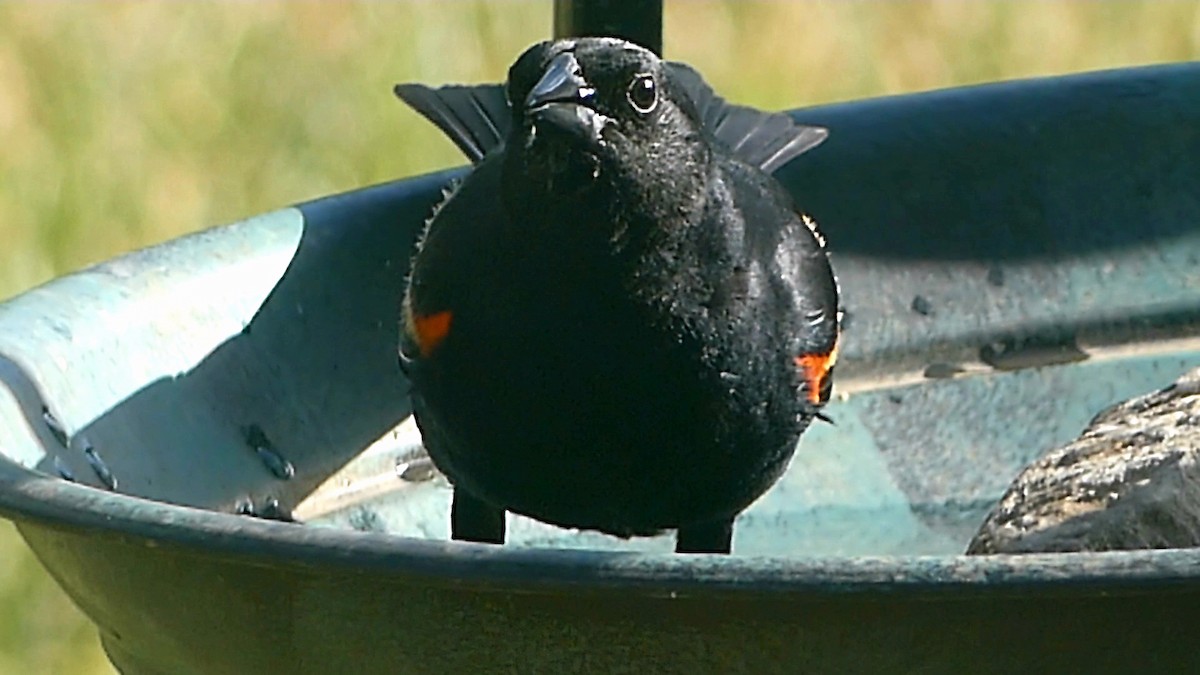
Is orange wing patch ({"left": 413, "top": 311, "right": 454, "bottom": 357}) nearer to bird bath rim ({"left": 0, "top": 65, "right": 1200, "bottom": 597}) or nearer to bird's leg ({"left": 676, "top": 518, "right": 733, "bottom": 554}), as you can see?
bird's leg ({"left": 676, "top": 518, "right": 733, "bottom": 554})

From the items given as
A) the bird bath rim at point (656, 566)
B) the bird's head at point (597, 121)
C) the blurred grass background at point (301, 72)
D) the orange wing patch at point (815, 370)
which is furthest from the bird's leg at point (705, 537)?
the blurred grass background at point (301, 72)

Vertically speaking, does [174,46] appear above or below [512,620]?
below

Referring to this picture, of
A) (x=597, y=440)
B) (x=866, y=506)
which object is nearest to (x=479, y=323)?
(x=597, y=440)

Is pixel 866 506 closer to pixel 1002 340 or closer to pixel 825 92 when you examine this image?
pixel 1002 340

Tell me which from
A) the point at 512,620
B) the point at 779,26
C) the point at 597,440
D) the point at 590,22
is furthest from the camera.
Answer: the point at 779,26

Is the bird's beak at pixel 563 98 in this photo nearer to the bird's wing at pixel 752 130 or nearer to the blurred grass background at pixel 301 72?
the bird's wing at pixel 752 130

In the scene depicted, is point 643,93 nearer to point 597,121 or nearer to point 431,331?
point 597,121

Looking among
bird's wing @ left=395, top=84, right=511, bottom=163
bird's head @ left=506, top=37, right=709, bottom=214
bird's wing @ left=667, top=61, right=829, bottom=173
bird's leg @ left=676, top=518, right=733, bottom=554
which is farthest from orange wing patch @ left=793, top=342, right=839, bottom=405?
bird's wing @ left=395, top=84, right=511, bottom=163
